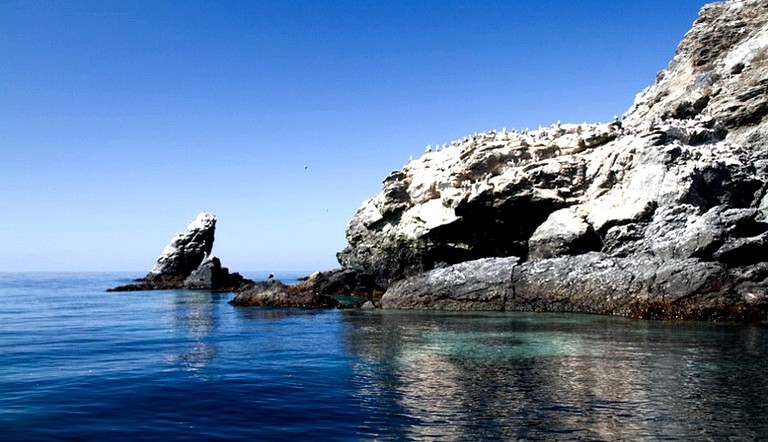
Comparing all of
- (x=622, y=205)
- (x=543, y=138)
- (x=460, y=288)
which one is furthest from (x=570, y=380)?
(x=543, y=138)

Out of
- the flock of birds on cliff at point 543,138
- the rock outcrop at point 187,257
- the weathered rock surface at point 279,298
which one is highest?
the flock of birds on cliff at point 543,138

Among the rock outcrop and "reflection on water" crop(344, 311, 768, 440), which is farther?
the rock outcrop

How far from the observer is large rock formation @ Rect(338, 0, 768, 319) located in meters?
33.2

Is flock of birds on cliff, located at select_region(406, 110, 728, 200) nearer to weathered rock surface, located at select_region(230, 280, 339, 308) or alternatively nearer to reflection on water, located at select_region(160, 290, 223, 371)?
weathered rock surface, located at select_region(230, 280, 339, 308)

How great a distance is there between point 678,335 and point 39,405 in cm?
2460

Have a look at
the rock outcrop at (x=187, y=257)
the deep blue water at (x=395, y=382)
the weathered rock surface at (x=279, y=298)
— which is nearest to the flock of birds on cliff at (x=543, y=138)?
the weathered rock surface at (x=279, y=298)

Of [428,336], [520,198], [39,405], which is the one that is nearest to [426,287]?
[520,198]

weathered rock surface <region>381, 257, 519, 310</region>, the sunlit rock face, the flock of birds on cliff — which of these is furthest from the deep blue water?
the sunlit rock face

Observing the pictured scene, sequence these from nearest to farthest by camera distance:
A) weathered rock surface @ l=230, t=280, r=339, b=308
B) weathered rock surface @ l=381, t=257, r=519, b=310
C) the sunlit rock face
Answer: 1. weathered rock surface @ l=381, t=257, r=519, b=310
2. weathered rock surface @ l=230, t=280, r=339, b=308
3. the sunlit rock face

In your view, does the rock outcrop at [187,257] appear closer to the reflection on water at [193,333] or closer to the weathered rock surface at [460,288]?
the reflection on water at [193,333]

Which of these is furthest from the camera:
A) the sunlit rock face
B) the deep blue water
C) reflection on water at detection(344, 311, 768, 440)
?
the sunlit rock face

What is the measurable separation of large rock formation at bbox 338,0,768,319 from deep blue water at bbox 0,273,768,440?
526 centimetres

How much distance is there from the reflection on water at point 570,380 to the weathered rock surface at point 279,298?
54.0 feet

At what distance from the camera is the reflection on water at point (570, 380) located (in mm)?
11609
